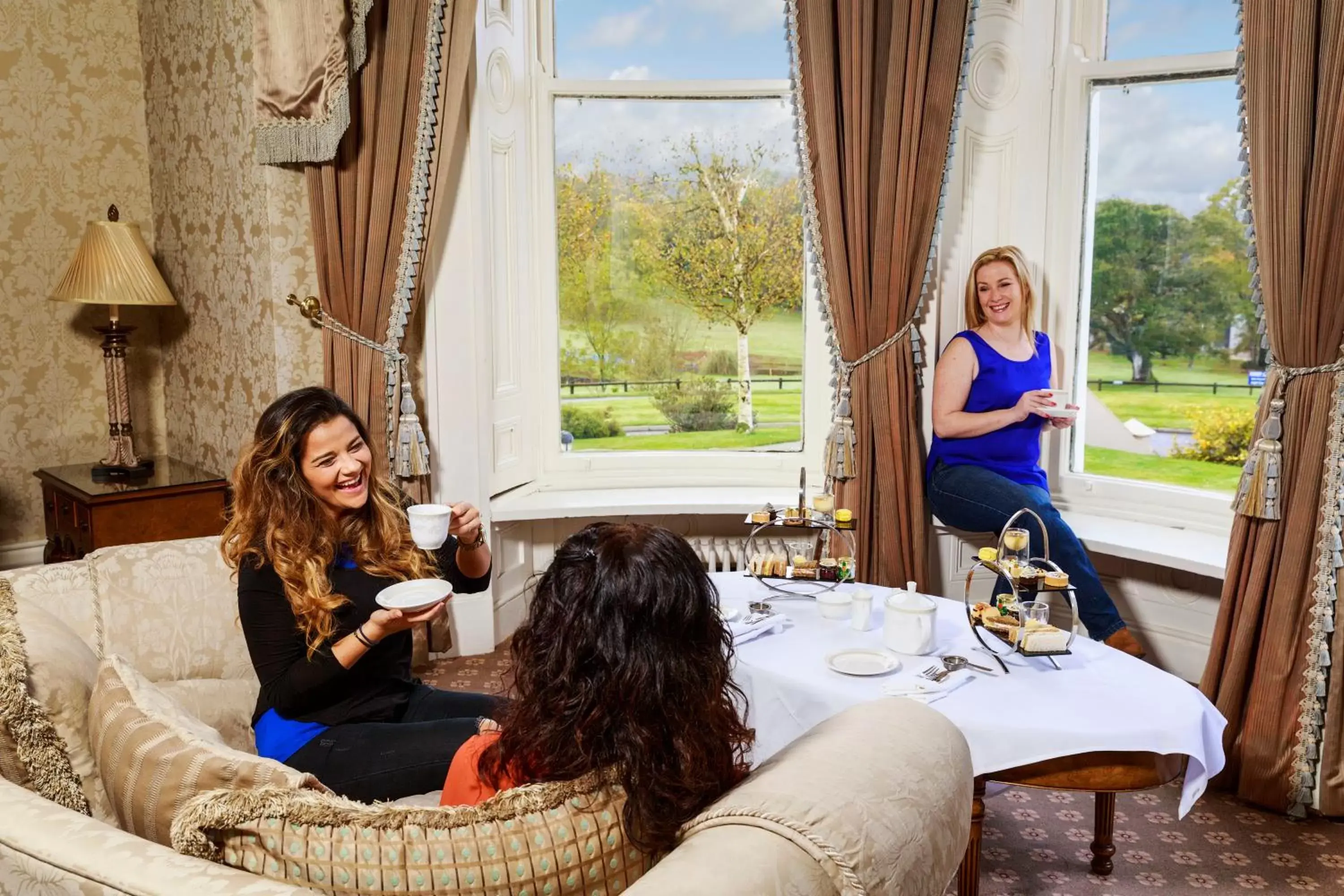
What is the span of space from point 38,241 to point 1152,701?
163 inches

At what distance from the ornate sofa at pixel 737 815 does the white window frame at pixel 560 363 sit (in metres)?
2.56

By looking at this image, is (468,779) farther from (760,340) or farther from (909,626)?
(760,340)

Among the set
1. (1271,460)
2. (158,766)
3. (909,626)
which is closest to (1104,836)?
(909,626)

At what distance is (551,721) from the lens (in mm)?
1271

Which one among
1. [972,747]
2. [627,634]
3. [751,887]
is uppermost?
[627,634]

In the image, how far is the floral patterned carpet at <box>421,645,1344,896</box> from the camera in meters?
2.50

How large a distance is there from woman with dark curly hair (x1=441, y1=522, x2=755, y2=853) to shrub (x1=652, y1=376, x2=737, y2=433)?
3.17m

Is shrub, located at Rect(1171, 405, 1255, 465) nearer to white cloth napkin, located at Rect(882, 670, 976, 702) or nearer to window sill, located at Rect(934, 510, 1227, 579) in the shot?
window sill, located at Rect(934, 510, 1227, 579)

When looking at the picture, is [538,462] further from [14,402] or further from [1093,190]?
[1093,190]

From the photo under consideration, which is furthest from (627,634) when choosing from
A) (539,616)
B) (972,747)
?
(972,747)

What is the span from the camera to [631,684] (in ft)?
4.12

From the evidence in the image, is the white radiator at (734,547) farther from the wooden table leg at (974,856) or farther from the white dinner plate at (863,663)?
the wooden table leg at (974,856)

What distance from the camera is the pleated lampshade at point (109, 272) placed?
377 cm

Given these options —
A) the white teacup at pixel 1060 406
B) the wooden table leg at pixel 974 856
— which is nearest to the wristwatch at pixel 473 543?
the wooden table leg at pixel 974 856
